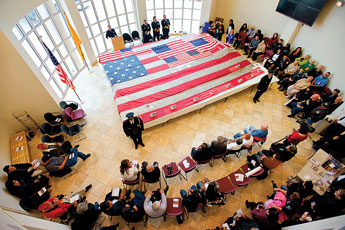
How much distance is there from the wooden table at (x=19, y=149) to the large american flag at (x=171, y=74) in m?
2.68

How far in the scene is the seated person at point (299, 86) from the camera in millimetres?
5930

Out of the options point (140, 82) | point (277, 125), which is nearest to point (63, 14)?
point (140, 82)

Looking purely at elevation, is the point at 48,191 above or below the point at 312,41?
below

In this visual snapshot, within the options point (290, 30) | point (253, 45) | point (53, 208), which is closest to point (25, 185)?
point (53, 208)

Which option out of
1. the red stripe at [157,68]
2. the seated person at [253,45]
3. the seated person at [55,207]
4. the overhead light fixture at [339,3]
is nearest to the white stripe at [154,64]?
the red stripe at [157,68]

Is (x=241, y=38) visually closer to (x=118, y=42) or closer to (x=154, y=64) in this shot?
(x=154, y=64)

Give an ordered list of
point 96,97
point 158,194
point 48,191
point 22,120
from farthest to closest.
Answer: point 96,97 < point 22,120 < point 48,191 < point 158,194

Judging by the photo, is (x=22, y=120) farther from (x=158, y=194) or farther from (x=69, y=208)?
(x=158, y=194)

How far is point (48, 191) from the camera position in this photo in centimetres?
419

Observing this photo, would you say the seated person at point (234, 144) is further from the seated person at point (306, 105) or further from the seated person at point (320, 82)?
the seated person at point (320, 82)

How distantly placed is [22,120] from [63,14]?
409cm

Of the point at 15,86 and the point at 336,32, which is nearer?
the point at 15,86

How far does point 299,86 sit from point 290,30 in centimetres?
271

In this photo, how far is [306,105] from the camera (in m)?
5.50
